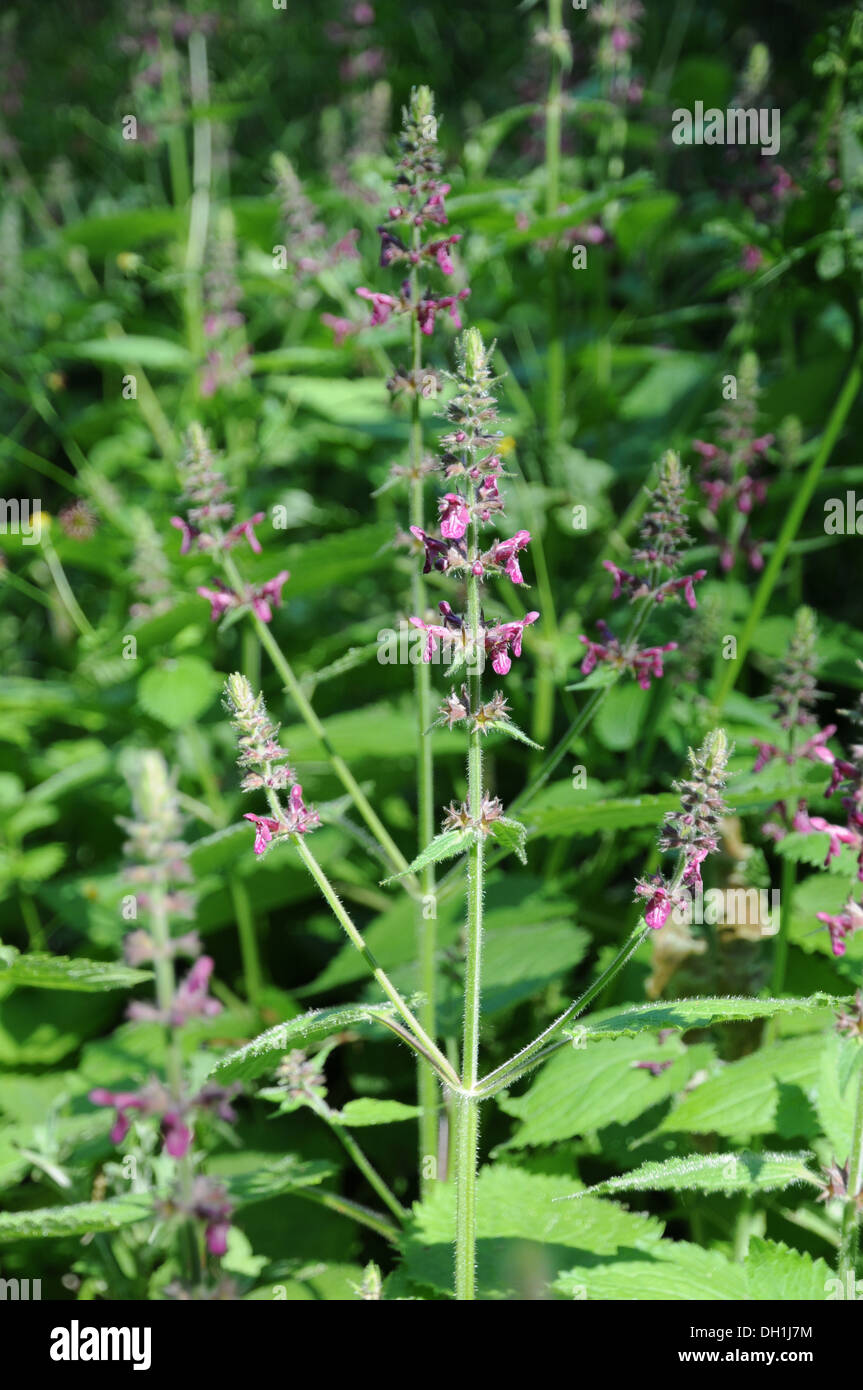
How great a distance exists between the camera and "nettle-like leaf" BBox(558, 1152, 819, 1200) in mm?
2018

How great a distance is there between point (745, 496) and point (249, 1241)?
8.85 ft

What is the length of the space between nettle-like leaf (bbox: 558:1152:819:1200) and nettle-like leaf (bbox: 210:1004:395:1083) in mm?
513

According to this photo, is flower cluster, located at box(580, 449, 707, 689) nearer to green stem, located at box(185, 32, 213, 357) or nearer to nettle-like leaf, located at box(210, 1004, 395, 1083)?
nettle-like leaf, located at box(210, 1004, 395, 1083)

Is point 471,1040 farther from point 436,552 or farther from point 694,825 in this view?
point 436,552

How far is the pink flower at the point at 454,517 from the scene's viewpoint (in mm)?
1892

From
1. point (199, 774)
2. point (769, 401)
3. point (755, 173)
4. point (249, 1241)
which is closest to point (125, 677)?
point (199, 774)

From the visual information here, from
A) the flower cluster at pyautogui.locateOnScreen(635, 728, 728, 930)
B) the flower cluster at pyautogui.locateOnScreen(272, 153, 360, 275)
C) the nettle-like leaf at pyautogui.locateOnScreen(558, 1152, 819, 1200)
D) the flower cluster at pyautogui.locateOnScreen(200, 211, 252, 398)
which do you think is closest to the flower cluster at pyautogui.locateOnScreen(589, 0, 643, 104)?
the flower cluster at pyautogui.locateOnScreen(272, 153, 360, 275)

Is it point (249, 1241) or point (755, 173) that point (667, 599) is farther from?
point (755, 173)

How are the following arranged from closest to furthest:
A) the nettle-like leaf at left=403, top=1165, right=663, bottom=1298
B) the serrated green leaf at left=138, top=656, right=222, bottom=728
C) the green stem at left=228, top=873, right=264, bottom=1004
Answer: the nettle-like leaf at left=403, top=1165, right=663, bottom=1298
the serrated green leaf at left=138, top=656, right=222, bottom=728
the green stem at left=228, top=873, right=264, bottom=1004

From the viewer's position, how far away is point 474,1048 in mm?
2102

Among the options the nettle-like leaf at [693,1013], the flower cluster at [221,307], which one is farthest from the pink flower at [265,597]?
the flower cluster at [221,307]

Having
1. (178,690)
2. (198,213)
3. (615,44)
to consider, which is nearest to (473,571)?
(178,690)

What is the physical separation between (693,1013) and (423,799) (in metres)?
1.02
